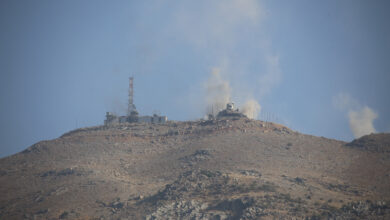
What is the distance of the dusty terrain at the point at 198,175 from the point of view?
66.0 meters

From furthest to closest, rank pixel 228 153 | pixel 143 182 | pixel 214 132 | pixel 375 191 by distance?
pixel 214 132, pixel 228 153, pixel 143 182, pixel 375 191

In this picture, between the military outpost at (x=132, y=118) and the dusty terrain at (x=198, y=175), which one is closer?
the dusty terrain at (x=198, y=175)

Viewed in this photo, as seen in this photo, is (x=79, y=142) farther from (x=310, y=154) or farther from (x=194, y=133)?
(x=310, y=154)

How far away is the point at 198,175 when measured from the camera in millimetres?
78062

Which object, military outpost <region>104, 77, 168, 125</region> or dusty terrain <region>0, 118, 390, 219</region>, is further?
military outpost <region>104, 77, 168, 125</region>

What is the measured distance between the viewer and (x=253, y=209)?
2458 inches

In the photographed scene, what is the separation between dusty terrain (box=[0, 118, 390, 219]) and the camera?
2598 inches

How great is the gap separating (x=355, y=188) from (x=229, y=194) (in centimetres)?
1976

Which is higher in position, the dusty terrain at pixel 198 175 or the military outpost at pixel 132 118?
the military outpost at pixel 132 118

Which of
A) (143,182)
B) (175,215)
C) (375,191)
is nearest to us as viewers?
(175,215)

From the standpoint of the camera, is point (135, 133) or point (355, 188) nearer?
point (355, 188)

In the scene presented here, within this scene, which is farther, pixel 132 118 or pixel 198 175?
pixel 132 118

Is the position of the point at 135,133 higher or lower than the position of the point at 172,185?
higher

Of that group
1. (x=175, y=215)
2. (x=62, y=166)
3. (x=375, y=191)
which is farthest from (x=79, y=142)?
(x=375, y=191)
